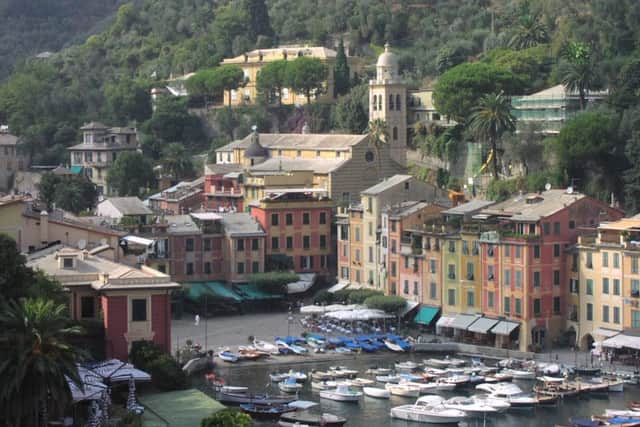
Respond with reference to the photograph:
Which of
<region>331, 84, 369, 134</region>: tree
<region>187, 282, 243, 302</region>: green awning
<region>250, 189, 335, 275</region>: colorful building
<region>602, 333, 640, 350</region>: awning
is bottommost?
<region>602, 333, 640, 350</region>: awning

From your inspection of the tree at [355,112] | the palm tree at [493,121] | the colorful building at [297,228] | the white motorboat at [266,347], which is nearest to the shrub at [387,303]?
the white motorboat at [266,347]

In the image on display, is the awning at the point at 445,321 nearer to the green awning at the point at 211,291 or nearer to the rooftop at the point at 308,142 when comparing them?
the green awning at the point at 211,291

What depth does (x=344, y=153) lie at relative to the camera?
116m

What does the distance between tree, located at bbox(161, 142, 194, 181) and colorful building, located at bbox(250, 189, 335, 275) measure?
2642 centimetres

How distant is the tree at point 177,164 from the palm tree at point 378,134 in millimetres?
19202

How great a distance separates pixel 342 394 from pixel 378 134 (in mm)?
40963

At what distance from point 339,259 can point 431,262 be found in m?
11.5

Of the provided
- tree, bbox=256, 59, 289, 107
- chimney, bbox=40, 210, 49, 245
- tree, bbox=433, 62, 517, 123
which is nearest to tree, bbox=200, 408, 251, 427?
chimney, bbox=40, 210, 49, 245

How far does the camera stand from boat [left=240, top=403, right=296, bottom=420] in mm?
73250

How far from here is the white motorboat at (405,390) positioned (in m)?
77.8

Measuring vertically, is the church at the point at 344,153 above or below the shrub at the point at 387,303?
above

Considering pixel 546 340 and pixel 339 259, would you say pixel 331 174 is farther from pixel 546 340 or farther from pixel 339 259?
pixel 546 340

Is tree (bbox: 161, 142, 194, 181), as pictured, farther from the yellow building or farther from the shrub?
the shrub

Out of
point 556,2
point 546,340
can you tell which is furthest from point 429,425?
point 556,2
